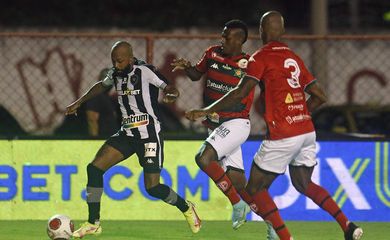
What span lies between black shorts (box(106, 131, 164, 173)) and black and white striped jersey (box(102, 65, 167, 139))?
55 mm

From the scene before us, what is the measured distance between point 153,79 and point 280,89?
183 centimetres

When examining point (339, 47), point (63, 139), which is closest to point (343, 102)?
point (339, 47)

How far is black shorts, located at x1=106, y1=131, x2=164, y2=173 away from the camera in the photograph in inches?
488

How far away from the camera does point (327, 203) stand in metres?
11.4

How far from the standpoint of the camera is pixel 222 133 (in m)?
12.5

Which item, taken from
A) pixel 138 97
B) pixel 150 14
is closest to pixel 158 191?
pixel 138 97

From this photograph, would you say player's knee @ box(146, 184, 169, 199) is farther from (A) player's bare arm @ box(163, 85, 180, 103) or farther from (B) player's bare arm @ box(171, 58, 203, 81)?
(B) player's bare arm @ box(171, 58, 203, 81)

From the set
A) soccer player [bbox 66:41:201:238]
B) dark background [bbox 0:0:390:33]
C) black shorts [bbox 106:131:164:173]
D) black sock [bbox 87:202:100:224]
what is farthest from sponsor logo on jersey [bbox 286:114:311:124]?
dark background [bbox 0:0:390:33]

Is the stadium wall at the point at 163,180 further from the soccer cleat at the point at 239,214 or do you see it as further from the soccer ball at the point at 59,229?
the soccer ball at the point at 59,229

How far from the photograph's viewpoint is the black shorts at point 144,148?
12.4 m

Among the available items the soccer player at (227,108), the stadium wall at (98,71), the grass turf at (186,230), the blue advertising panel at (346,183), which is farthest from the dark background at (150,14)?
the soccer player at (227,108)

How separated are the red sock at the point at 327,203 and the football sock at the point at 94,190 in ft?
7.04

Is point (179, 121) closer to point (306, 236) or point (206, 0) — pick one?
point (306, 236)

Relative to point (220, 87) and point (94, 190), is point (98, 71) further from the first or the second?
point (94, 190)
